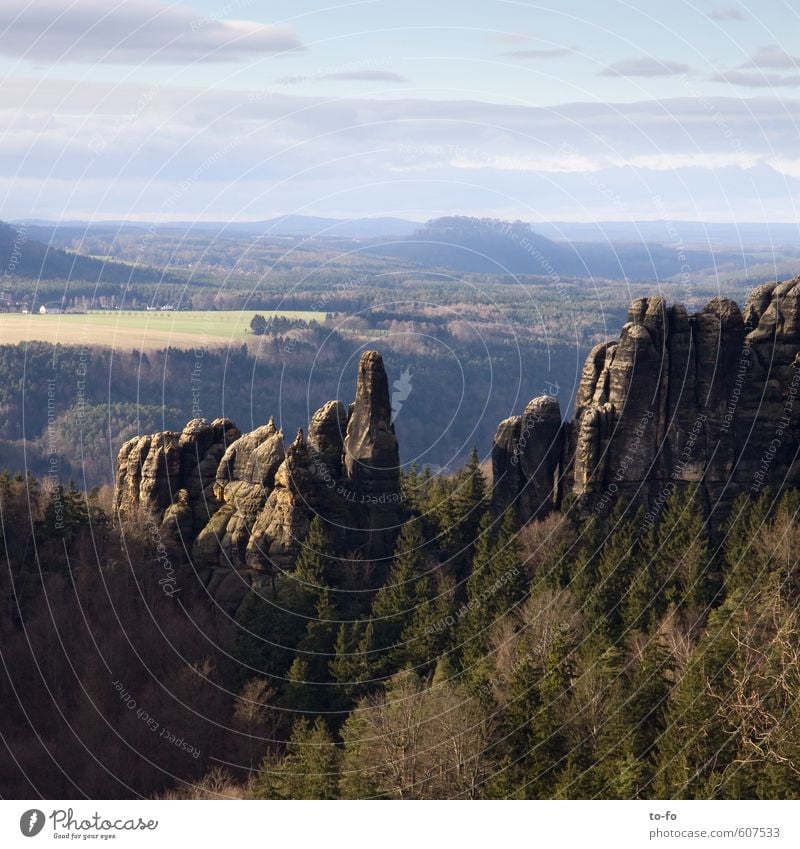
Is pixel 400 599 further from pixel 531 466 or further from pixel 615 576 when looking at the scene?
pixel 531 466

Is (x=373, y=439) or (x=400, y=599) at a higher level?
(x=373, y=439)

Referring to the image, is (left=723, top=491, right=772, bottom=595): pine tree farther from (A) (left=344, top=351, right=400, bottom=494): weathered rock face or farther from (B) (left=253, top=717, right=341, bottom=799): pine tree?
(B) (left=253, top=717, right=341, bottom=799): pine tree

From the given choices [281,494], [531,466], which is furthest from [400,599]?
[531,466]

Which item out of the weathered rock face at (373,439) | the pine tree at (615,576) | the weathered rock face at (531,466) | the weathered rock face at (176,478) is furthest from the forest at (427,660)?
the weathered rock face at (373,439)

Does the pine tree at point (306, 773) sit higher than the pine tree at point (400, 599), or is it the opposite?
the pine tree at point (400, 599)

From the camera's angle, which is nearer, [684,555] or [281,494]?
[684,555]

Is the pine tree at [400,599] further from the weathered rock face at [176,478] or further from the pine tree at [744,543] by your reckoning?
the pine tree at [744,543]

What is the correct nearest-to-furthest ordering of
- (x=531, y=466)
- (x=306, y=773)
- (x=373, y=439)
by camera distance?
(x=306, y=773) < (x=531, y=466) < (x=373, y=439)
